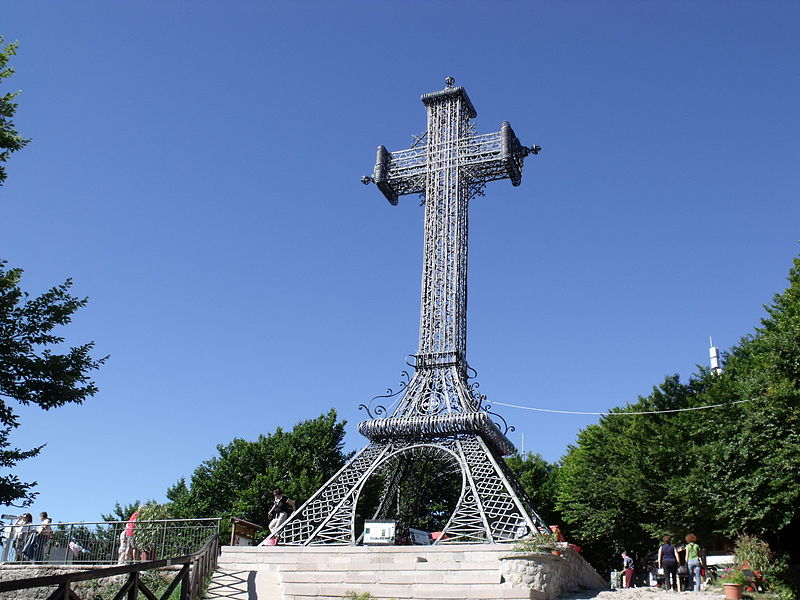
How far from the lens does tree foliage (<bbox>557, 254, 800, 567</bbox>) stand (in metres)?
18.8

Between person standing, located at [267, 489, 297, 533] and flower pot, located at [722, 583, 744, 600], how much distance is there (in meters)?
9.65

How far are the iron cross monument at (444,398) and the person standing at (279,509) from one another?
0.24 m

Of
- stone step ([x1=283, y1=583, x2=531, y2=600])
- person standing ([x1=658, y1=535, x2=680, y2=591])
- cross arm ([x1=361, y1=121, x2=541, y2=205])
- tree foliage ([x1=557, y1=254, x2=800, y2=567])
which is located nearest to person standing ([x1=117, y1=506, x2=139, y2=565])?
stone step ([x1=283, y1=583, x2=531, y2=600])

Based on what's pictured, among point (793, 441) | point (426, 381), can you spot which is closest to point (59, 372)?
point (426, 381)

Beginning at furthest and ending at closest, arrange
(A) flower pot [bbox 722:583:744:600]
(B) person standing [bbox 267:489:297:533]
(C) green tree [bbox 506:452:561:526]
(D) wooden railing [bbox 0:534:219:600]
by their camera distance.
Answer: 1. (C) green tree [bbox 506:452:561:526]
2. (B) person standing [bbox 267:489:297:533]
3. (A) flower pot [bbox 722:583:744:600]
4. (D) wooden railing [bbox 0:534:219:600]

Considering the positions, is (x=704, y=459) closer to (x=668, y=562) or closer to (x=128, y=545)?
(x=668, y=562)

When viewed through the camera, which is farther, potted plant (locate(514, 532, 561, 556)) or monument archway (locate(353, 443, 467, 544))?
monument archway (locate(353, 443, 467, 544))

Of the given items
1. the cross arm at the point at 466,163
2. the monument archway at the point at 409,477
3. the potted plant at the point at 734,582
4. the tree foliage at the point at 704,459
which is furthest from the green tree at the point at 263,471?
the potted plant at the point at 734,582

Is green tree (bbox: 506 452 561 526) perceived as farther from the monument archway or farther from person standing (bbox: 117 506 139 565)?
person standing (bbox: 117 506 139 565)

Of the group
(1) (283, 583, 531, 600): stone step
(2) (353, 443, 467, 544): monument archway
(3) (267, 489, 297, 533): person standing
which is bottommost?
(1) (283, 583, 531, 600): stone step

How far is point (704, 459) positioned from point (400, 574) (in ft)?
38.5

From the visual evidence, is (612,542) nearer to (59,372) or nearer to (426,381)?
(426,381)

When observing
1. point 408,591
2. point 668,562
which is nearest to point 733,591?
point 668,562

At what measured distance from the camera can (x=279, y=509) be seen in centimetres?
1866
